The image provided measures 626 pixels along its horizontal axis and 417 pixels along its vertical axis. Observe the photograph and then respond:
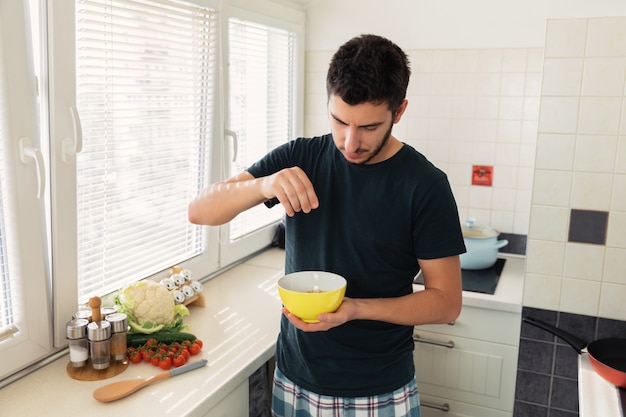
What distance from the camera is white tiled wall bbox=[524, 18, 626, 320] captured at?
1873mm

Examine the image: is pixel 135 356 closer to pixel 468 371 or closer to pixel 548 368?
pixel 468 371

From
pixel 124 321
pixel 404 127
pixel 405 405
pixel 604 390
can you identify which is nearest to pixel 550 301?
pixel 604 390

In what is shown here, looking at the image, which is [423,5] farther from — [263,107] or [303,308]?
[303,308]

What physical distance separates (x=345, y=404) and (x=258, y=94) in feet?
4.98

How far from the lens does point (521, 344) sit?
2.15m

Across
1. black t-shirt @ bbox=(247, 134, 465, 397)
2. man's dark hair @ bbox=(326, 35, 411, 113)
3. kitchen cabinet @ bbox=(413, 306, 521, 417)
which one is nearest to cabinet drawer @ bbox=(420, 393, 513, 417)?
kitchen cabinet @ bbox=(413, 306, 521, 417)

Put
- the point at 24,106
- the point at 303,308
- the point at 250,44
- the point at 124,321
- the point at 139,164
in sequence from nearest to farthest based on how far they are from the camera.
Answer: the point at 303,308 → the point at 24,106 → the point at 124,321 → the point at 139,164 → the point at 250,44

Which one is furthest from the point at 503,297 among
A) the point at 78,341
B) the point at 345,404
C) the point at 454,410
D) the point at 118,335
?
the point at 78,341

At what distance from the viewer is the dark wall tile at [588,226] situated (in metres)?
1.95

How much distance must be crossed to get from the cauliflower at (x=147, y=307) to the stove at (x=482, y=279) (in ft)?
3.44

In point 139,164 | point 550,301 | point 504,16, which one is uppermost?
point 504,16

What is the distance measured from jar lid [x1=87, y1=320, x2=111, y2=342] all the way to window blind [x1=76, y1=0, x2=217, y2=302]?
0.60 feet

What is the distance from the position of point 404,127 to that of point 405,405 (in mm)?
1624

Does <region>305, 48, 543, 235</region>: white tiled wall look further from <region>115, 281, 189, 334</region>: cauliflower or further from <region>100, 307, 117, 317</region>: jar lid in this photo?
<region>100, 307, 117, 317</region>: jar lid
